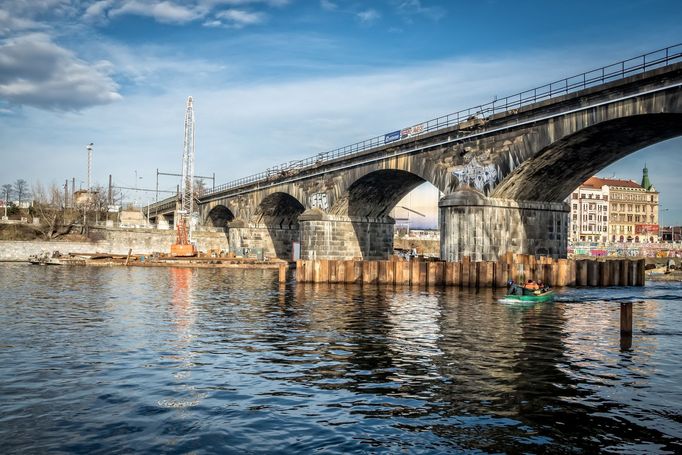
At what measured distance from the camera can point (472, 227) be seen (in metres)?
44.3

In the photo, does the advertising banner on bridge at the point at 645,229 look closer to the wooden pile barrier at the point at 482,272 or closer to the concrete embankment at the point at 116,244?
the concrete embankment at the point at 116,244

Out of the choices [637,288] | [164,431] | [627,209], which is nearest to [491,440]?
[164,431]

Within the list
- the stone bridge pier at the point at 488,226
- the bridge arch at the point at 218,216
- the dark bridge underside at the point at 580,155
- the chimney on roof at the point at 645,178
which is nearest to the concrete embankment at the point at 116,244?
the bridge arch at the point at 218,216

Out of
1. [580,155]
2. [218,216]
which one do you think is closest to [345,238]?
[580,155]

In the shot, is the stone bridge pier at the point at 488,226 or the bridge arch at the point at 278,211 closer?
the stone bridge pier at the point at 488,226

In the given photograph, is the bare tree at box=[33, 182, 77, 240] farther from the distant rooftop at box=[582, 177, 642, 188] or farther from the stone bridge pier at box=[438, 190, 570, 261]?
the distant rooftop at box=[582, 177, 642, 188]

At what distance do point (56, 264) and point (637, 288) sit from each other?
65.9m

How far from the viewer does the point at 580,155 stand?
42406mm

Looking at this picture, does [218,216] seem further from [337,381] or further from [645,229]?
[645,229]

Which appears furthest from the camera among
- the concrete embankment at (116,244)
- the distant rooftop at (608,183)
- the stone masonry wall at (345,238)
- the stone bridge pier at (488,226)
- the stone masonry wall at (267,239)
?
the distant rooftop at (608,183)

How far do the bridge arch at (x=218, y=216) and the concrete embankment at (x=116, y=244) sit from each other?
5.92m

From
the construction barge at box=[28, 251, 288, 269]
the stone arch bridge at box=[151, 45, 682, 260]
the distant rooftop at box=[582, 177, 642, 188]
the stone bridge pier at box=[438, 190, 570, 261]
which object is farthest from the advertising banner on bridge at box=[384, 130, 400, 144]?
the distant rooftop at box=[582, 177, 642, 188]

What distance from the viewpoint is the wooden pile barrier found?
4212 cm

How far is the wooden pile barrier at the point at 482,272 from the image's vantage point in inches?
1658
